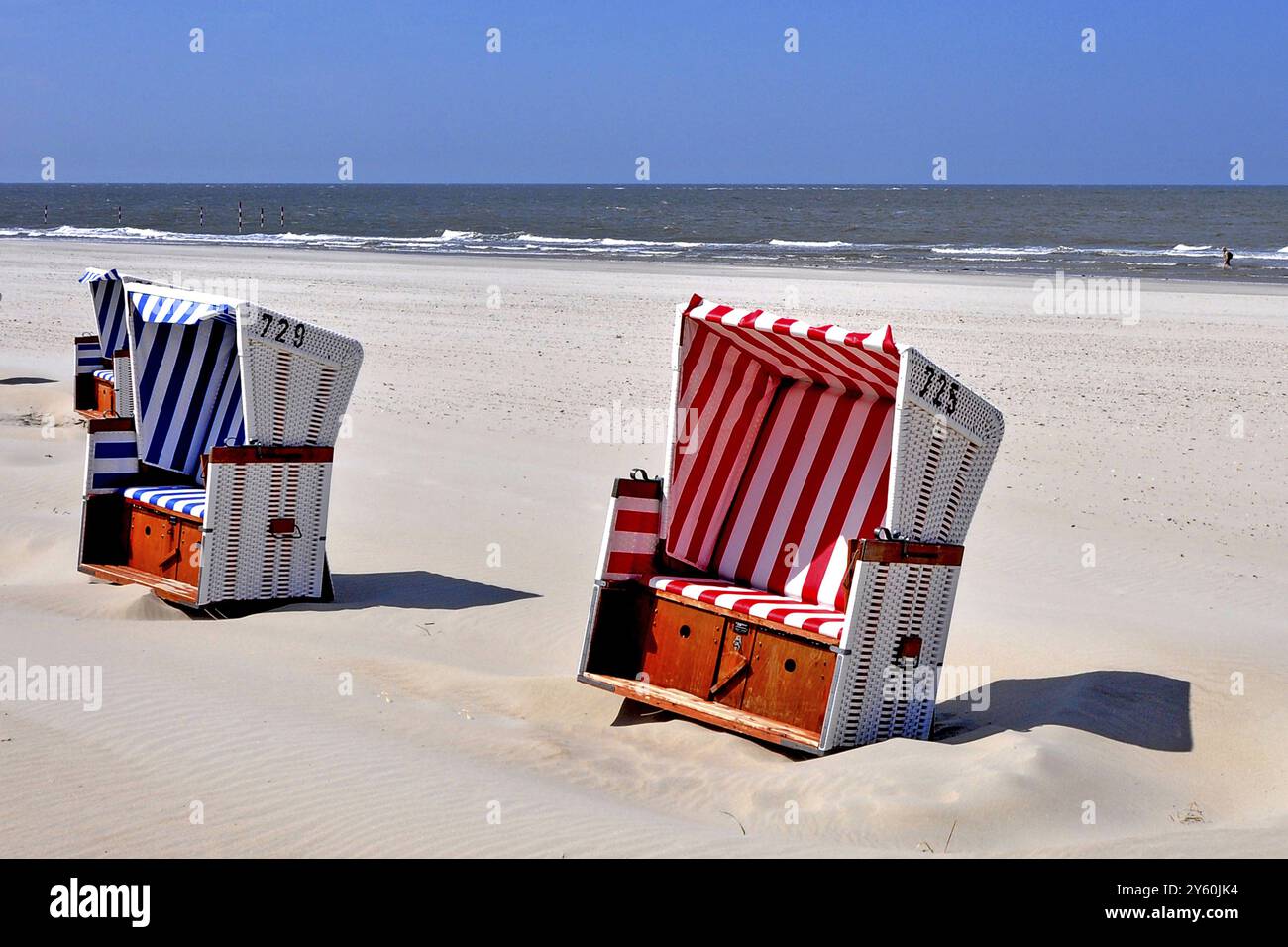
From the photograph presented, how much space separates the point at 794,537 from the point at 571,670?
5.58 ft

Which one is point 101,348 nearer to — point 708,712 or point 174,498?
point 174,498

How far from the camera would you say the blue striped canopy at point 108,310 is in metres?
16.1

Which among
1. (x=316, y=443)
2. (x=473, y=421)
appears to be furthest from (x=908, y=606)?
(x=473, y=421)

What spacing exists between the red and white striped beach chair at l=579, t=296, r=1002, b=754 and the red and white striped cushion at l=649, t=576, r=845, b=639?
0.01 m

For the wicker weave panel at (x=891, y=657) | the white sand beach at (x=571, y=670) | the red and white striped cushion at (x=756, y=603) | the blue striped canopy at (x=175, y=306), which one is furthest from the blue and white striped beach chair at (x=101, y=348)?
the wicker weave panel at (x=891, y=657)

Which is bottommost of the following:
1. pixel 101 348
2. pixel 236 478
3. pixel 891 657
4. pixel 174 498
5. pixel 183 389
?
pixel 891 657

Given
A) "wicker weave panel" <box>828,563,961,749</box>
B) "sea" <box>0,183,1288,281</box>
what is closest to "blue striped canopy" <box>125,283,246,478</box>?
"wicker weave panel" <box>828,563,961,749</box>

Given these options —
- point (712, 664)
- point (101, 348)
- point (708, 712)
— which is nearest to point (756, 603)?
point (712, 664)

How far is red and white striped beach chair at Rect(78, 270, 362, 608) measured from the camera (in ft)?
29.9

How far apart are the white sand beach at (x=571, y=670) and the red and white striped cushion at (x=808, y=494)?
1165 millimetres

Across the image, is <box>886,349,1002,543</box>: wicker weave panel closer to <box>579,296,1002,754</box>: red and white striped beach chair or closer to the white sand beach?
<box>579,296,1002,754</box>: red and white striped beach chair

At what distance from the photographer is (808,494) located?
8.30 meters
